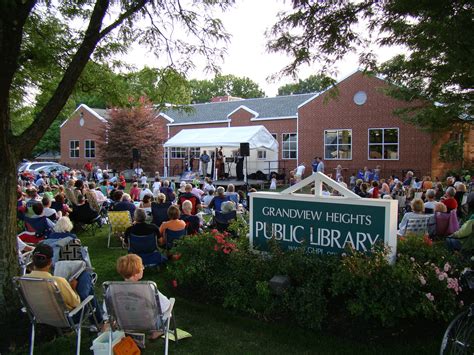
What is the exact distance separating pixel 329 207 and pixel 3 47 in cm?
412

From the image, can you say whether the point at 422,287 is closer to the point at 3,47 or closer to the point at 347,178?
the point at 3,47

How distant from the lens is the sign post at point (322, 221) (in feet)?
16.2

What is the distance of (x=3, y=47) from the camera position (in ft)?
16.0

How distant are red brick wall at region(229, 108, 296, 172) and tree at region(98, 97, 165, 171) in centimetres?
631

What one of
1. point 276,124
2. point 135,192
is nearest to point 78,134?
point 276,124

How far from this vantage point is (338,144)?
26.5 m

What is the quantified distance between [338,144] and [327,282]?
22.5 meters

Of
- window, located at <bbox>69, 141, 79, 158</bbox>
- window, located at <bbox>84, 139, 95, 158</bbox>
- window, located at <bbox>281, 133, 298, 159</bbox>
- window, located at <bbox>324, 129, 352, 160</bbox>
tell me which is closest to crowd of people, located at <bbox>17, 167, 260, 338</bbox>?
window, located at <bbox>324, 129, 352, 160</bbox>

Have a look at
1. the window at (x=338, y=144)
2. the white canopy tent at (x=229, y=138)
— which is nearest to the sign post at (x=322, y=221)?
the white canopy tent at (x=229, y=138)

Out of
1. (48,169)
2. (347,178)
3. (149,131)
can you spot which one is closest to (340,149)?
(347,178)

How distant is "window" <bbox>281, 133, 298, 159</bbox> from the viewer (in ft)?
95.0

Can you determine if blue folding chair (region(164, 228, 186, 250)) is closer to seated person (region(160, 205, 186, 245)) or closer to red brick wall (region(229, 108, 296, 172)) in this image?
seated person (region(160, 205, 186, 245))

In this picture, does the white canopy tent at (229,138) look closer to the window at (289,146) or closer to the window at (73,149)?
the window at (289,146)

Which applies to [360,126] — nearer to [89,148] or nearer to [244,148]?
[244,148]
